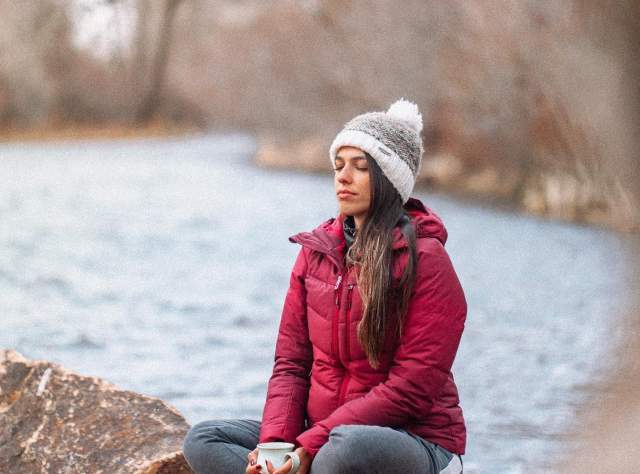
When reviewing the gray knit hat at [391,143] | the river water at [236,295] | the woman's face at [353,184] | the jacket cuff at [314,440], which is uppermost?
the gray knit hat at [391,143]

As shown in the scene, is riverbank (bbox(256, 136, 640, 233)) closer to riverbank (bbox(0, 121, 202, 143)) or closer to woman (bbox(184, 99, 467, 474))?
riverbank (bbox(0, 121, 202, 143))

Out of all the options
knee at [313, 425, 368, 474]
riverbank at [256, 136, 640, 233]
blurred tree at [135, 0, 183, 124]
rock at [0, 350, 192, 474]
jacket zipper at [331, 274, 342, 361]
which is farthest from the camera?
blurred tree at [135, 0, 183, 124]

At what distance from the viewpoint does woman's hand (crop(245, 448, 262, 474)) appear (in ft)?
8.98

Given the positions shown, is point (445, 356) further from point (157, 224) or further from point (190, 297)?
point (157, 224)

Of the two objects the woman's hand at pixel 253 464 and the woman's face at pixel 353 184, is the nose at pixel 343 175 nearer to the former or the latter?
the woman's face at pixel 353 184

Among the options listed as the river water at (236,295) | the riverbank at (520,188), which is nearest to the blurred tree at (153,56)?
the riverbank at (520,188)

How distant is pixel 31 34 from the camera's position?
93.2 feet

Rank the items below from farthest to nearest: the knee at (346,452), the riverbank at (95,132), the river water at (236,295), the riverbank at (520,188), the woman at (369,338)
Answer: the riverbank at (95,132), the riverbank at (520,188), the river water at (236,295), the woman at (369,338), the knee at (346,452)

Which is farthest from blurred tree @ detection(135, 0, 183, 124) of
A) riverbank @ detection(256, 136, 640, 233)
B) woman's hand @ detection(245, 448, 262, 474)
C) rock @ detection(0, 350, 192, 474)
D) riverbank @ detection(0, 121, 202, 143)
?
woman's hand @ detection(245, 448, 262, 474)

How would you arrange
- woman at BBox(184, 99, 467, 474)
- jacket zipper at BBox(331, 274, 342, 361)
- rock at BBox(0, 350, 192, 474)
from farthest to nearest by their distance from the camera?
rock at BBox(0, 350, 192, 474), jacket zipper at BBox(331, 274, 342, 361), woman at BBox(184, 99, 467, 474)

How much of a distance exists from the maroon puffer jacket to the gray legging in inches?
2.4

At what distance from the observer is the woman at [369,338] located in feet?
9.16

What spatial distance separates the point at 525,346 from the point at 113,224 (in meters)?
8.15

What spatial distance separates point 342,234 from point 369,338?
0.35 m
